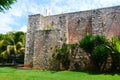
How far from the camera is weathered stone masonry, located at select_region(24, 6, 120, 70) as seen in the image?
69.3ft

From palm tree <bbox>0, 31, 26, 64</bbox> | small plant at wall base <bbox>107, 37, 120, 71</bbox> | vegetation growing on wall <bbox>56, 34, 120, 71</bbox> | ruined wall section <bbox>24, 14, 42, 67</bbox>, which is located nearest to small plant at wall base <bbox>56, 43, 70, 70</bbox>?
vegetation growing on wall <bbox>56, 34, 120, 71</bbox>

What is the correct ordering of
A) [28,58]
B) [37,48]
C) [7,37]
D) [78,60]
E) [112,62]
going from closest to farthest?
[112,62], [78,60], [37,48], [28,58], [7,37]

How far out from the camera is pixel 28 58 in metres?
23.4

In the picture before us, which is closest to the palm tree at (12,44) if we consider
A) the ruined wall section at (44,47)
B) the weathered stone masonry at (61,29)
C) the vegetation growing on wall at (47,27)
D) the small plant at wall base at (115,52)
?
the weathered stone masonry at (61,29)

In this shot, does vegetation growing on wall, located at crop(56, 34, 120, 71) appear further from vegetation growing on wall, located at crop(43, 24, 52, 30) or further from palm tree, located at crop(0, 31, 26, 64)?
palm tree, located at crop(0, 31, 26, 64)

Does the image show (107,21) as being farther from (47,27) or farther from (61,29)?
(47,27)

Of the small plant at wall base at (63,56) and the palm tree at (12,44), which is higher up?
the palm tree at (12,44)

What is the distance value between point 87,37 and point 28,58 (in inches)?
274

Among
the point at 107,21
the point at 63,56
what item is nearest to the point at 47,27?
the point at 63,56

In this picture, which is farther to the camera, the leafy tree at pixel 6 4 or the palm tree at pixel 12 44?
the palm tree at pixel 12 44

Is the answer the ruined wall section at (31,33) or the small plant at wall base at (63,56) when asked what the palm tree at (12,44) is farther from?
the small plant at wall base at (63,56)

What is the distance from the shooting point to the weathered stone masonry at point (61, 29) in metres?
21.1

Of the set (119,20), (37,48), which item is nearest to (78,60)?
(37,48)

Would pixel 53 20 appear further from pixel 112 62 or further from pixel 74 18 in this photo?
pixel 112 62
